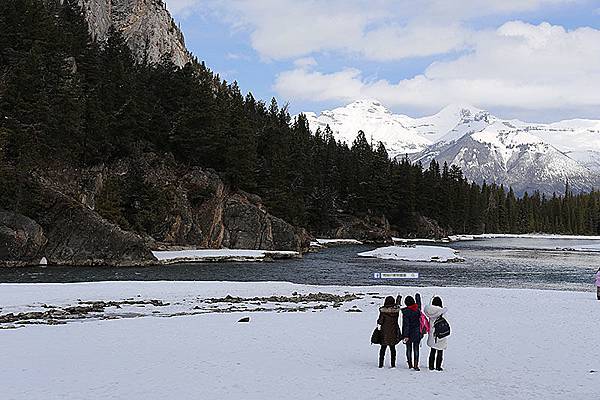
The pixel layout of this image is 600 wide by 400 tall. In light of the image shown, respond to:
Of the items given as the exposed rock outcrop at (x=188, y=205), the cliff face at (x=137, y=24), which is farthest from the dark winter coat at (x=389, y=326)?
the cliff face at (x=137, y=24)

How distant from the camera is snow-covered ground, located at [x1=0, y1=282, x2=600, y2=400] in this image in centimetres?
1341

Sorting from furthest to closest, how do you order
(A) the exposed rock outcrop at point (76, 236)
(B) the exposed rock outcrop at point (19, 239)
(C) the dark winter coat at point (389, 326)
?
(A) the exposed rock outcrop at point (76, 236) → (B) the exposed rock outcrop at point (19, 239) → (C) the dark winter coat at point (389, 326)

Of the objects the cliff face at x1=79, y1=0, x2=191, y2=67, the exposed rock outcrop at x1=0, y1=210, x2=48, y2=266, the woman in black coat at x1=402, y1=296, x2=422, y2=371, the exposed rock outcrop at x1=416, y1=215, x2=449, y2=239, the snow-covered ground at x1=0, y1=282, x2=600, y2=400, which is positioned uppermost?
the cliff face at x1=79, y1=0, x2=191, y2=67

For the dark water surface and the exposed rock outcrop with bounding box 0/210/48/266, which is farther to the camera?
the exposed rock outcrop with bounding box 0/210/48/266

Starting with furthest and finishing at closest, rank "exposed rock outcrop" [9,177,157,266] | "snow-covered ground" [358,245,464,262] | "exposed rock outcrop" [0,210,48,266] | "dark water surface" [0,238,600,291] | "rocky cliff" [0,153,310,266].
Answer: "snow-covered ground" [358,245,464,262], "exposed rock outcrop" [9,177,157,266], "rocky cliff" [0,153,310,266], "exposed rock outcrop" [0,210,48,266], "dark water surface" [0,238,600,291]

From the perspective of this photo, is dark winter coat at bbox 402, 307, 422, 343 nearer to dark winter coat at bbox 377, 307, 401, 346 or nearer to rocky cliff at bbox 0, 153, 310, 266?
dark winter coat at bbox 377, 307, 401, 346

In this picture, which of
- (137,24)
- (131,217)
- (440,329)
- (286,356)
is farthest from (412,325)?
(137,24)

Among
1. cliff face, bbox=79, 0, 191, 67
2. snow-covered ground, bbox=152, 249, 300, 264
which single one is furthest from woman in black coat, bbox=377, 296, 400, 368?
cliff face, bbox=79, 0, 191, 67

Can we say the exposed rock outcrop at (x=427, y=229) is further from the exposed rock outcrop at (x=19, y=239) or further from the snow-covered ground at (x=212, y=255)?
the exposed rock outcrop at (x=19, y=239)

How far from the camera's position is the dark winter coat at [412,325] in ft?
52.7

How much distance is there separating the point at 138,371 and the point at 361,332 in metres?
9.49

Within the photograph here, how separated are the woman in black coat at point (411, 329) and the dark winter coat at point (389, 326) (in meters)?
0.27

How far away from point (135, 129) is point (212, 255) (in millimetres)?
21791

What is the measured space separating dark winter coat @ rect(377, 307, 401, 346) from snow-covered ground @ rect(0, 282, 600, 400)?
2.68 ft
